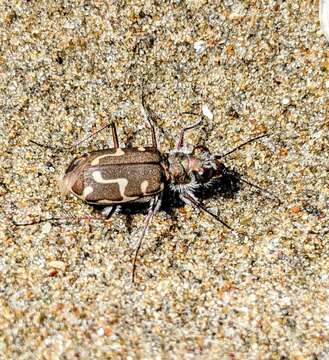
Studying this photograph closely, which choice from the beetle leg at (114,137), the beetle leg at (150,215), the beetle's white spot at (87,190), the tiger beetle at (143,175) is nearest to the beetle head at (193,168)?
the tiger beetle at (143,175)

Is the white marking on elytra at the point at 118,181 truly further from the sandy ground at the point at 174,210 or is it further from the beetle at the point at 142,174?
the sandy ground at the point at 174,210

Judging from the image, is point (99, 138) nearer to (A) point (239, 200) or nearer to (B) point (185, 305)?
(A) point (239, 200)

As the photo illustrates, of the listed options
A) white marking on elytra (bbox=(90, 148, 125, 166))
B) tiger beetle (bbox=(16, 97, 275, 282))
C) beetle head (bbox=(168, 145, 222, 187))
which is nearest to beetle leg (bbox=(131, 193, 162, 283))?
tiger beetle (bbox=(16, 97, 275, 282))

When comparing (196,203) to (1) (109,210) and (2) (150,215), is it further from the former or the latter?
(1) (109,210)

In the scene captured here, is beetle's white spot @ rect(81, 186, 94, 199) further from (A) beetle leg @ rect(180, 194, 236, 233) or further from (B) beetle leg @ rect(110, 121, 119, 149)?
(A) beetle leg @ rect(180, 194, 236, 233)

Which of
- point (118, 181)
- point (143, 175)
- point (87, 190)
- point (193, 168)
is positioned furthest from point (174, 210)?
point (87, 190)

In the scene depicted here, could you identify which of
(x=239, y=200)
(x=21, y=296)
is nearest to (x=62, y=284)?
(x=21, y=296)

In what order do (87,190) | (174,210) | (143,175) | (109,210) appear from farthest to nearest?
(174,210) < (109,210) < (143,175) < (87,190)
